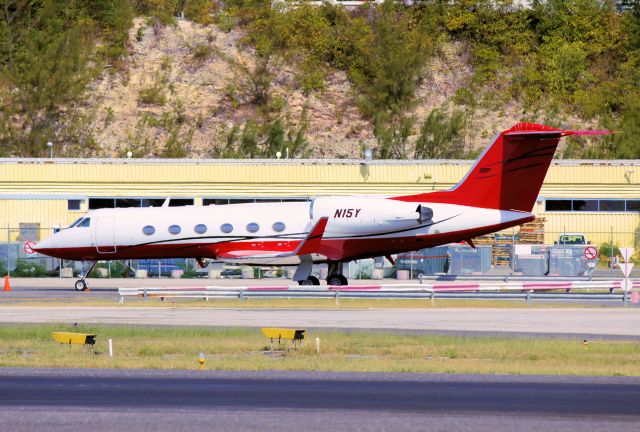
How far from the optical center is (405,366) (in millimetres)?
22359

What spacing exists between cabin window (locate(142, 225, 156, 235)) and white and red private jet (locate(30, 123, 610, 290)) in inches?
1.1

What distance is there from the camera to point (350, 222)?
138 feet

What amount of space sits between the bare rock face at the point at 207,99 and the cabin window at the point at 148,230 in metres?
38.6

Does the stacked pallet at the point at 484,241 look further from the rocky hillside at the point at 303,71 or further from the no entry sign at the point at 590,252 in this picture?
the rocky hillside at the point at 303,71

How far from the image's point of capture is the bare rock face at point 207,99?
85.4 metres

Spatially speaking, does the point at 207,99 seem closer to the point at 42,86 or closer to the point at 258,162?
the point at 42,86

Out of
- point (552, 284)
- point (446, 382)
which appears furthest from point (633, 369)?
point (552, 284)

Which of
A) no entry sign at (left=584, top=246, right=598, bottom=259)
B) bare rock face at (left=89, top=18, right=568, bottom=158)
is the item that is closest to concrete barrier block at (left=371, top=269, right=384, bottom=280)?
no entry sign at (left=584, top=246, right=598, bottom=259)

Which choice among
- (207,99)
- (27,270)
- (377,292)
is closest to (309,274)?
(377,292)

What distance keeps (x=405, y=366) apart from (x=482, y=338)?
4.96 meters

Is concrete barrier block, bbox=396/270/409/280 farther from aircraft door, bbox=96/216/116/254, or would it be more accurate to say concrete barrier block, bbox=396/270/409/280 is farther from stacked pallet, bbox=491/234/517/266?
aircraft door, bbox=96/216/116/254

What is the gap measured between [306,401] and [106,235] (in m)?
27.2

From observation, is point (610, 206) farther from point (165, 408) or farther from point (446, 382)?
point (165, 408)

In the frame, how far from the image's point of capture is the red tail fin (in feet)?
138
